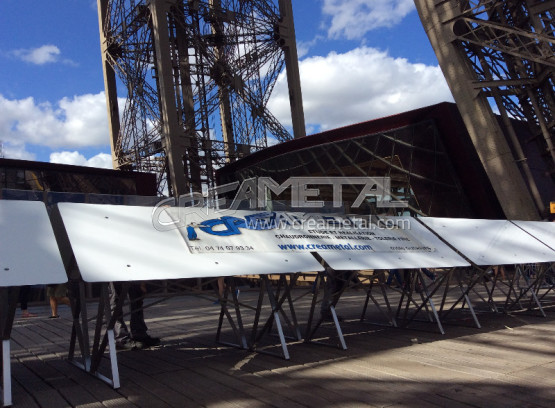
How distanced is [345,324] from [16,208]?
22.4 ft

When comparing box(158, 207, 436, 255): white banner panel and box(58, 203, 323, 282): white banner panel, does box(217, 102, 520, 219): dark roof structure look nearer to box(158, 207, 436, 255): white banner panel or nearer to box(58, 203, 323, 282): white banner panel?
box(158, 207, 436, 255): white banner panel

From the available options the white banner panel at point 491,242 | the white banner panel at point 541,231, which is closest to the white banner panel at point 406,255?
the white banner panel at point 491,242

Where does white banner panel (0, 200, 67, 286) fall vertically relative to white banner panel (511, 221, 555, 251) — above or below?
above

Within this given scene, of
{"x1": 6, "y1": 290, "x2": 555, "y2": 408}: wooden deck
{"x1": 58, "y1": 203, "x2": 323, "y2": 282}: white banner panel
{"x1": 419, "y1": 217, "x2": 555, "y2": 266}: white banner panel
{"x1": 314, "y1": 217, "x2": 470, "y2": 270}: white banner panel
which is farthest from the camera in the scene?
{"x1": 419, "y1": 217, "x2": 555, "y2": 266}: white banner panel

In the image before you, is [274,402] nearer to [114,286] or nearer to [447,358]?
[447,358]

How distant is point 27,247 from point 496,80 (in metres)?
19.1

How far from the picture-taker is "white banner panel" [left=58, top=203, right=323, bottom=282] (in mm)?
5160

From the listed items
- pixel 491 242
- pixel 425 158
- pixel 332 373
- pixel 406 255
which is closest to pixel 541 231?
pixel 491 242

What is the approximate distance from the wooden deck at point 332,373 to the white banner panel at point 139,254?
1284 mm

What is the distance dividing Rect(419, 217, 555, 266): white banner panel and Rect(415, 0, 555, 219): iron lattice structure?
9972 mm

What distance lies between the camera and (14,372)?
6.69 meters

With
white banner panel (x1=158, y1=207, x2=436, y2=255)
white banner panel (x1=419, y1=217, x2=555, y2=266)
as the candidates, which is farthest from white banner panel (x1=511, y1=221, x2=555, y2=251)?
white banner panel (x1=158, y1=207, x2=436, y2=255)

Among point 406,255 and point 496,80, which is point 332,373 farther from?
point 496,80

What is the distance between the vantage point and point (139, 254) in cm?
555
